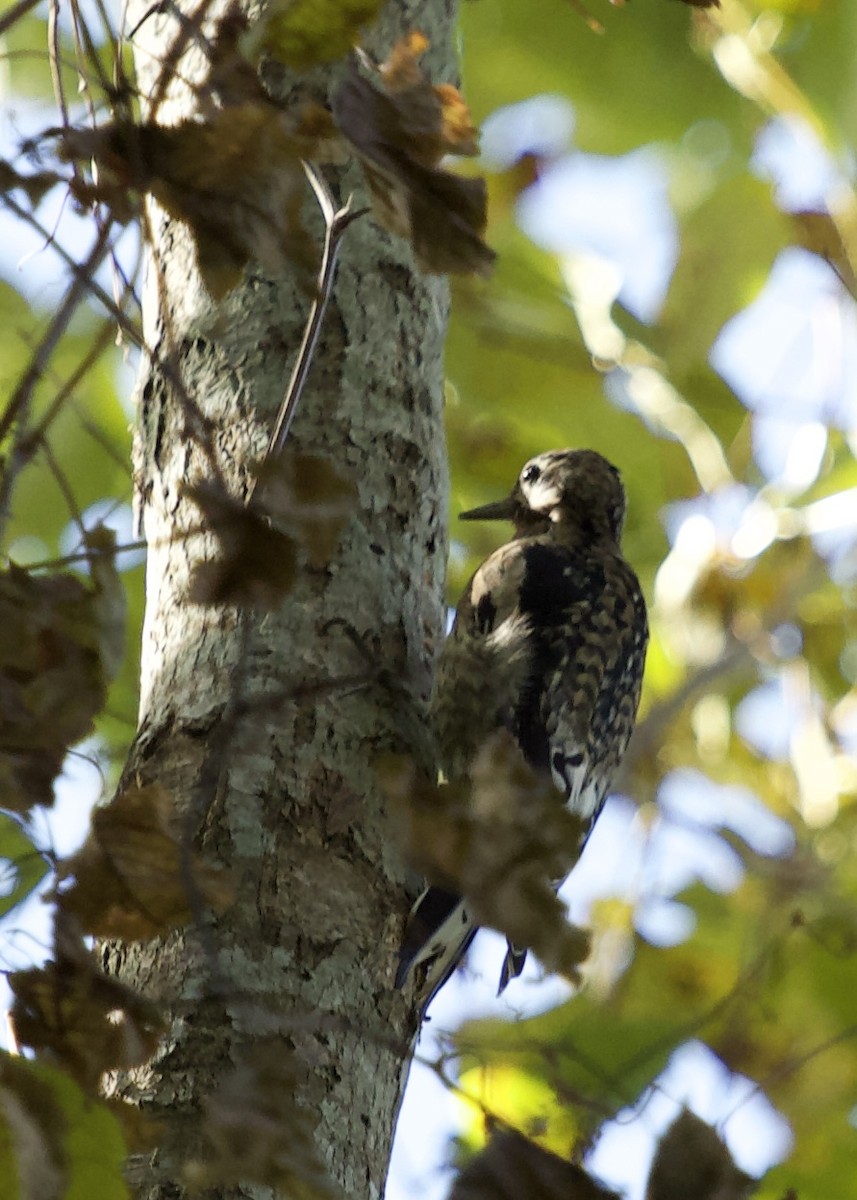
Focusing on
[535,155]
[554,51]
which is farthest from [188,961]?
[535,155]

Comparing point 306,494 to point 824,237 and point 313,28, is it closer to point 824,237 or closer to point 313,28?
point 313,28

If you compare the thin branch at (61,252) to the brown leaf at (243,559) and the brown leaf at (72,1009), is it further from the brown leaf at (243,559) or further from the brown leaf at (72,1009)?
the brown leaf at (72,1009)

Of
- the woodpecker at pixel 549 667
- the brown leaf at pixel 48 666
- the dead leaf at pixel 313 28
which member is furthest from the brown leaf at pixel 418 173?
the woodpecker at pixel 549 667

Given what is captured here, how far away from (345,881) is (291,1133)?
0.74 meters

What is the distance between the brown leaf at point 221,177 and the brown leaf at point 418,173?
0.06m

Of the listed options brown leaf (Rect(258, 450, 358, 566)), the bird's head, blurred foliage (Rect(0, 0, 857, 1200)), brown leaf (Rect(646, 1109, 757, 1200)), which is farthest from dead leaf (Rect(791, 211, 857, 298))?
brown leaf (Rect(646, 1109, 757, 1200))

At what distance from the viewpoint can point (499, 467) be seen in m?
3.71

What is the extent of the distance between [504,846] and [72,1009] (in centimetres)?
38

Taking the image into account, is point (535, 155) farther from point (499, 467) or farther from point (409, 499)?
point (409, 499)

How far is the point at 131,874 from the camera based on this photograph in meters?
1.34

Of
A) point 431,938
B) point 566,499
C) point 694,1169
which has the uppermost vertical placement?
point 566,499

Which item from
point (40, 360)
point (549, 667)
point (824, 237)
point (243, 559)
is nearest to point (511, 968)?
point (549, 667)

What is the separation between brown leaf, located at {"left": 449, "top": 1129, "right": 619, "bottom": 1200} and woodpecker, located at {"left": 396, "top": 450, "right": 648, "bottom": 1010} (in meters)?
1.11

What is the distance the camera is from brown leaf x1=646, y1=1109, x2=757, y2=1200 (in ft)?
3.58
